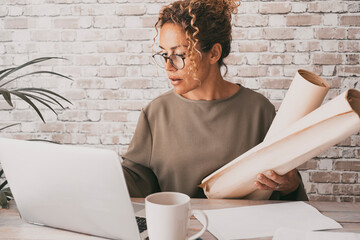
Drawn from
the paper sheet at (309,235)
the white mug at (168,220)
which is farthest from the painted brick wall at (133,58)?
the white mug at (168,220)

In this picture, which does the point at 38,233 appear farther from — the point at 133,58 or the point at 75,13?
the point at 75,13

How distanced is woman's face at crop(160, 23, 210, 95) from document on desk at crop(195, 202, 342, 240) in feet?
1.80

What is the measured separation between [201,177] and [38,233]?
2.22ft

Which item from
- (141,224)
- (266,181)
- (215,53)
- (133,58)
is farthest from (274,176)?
(133,58)

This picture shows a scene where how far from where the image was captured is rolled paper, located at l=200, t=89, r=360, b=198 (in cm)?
76

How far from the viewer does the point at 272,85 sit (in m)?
2.12

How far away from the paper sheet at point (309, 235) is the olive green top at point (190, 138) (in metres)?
0.55

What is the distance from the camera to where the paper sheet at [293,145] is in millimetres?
756

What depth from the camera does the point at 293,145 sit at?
853 mm

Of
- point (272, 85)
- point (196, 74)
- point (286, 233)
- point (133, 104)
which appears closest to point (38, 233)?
point (286, 233)

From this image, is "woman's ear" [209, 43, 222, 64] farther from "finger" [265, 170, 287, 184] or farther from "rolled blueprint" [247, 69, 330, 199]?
"finger" [265, 170, 287, 184]

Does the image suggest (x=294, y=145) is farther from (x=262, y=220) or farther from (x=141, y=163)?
(x=141, y=163)

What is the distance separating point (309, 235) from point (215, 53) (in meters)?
0.84

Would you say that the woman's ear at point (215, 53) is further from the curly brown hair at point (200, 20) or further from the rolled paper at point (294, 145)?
the rolled paper at point (294, 145)
